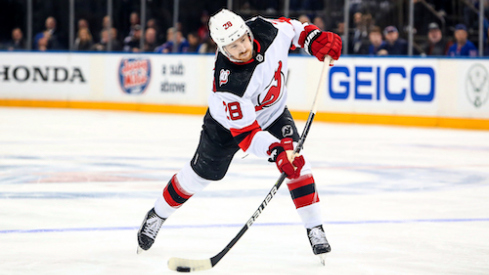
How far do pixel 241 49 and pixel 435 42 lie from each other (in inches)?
298

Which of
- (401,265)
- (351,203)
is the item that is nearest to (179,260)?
(401,265)

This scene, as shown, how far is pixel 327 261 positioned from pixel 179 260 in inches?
23.8

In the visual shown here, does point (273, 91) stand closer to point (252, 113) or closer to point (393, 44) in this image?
point (252, 113)

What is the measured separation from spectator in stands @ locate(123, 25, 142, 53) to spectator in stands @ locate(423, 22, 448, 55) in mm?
4565

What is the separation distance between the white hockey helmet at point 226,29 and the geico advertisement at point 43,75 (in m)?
9.67

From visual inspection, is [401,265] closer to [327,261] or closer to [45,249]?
[327,261]

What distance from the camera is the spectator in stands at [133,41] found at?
40.8 feet

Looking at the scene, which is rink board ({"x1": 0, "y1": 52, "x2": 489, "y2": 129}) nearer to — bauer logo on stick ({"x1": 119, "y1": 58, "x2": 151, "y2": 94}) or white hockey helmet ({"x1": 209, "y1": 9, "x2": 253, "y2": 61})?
bauer logo on stick ({"x1": 119, "y1": 58, "x2": 151, "y2": 94})

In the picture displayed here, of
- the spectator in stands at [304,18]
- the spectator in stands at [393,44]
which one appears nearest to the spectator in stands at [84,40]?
the spectator in stands at [304,18]

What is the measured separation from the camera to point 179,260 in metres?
3.04

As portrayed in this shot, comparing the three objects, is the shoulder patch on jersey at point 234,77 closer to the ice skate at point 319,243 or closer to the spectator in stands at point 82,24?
the ice skate at point 319,243

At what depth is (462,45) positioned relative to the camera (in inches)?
386

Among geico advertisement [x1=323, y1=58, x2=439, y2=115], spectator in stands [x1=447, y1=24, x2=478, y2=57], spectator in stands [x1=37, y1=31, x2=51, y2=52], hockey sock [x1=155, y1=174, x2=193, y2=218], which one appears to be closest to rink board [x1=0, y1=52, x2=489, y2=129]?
geico advertisement [x1=323, y1=58, x2=439, y2=115]

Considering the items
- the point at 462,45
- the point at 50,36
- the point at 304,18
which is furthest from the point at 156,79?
the point at 462,45
